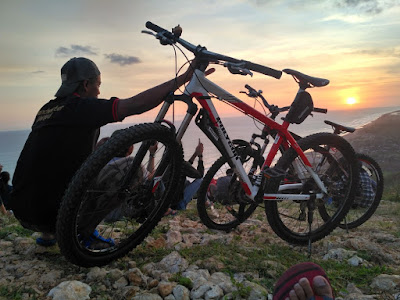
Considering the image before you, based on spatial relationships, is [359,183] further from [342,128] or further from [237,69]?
[237,69]

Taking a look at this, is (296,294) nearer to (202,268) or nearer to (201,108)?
(202,268)

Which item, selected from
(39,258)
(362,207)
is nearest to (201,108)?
(39,258)

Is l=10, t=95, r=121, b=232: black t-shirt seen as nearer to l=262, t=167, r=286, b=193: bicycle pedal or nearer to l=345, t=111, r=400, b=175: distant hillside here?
l=262, t=167, r=286, b=193: bicycle pedal

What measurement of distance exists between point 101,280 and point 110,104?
158 centimetres

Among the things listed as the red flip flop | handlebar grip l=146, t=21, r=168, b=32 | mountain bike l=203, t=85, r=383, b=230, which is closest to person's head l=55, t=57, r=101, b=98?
handlebar grip l=146, t=21, r=168, b=32

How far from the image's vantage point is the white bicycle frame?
315 cm

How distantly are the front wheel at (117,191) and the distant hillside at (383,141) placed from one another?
7024cm

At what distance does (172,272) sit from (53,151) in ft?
5.25

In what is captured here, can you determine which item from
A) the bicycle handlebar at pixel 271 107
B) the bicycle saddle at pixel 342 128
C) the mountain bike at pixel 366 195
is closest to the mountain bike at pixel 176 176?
the bicycle handlebar at pixel 271 107

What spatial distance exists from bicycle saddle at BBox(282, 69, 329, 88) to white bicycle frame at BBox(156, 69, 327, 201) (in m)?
0.58

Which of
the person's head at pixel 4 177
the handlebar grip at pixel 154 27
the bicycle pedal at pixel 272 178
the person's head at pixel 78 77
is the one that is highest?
the handlebar grip at pixel 154 27

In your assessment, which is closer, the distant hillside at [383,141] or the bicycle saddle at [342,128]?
the bicycle saddle at [342,128]

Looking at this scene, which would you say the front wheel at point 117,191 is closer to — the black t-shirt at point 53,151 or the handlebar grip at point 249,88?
the black t-shirt at point 53,151

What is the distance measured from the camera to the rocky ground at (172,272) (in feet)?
8.03
